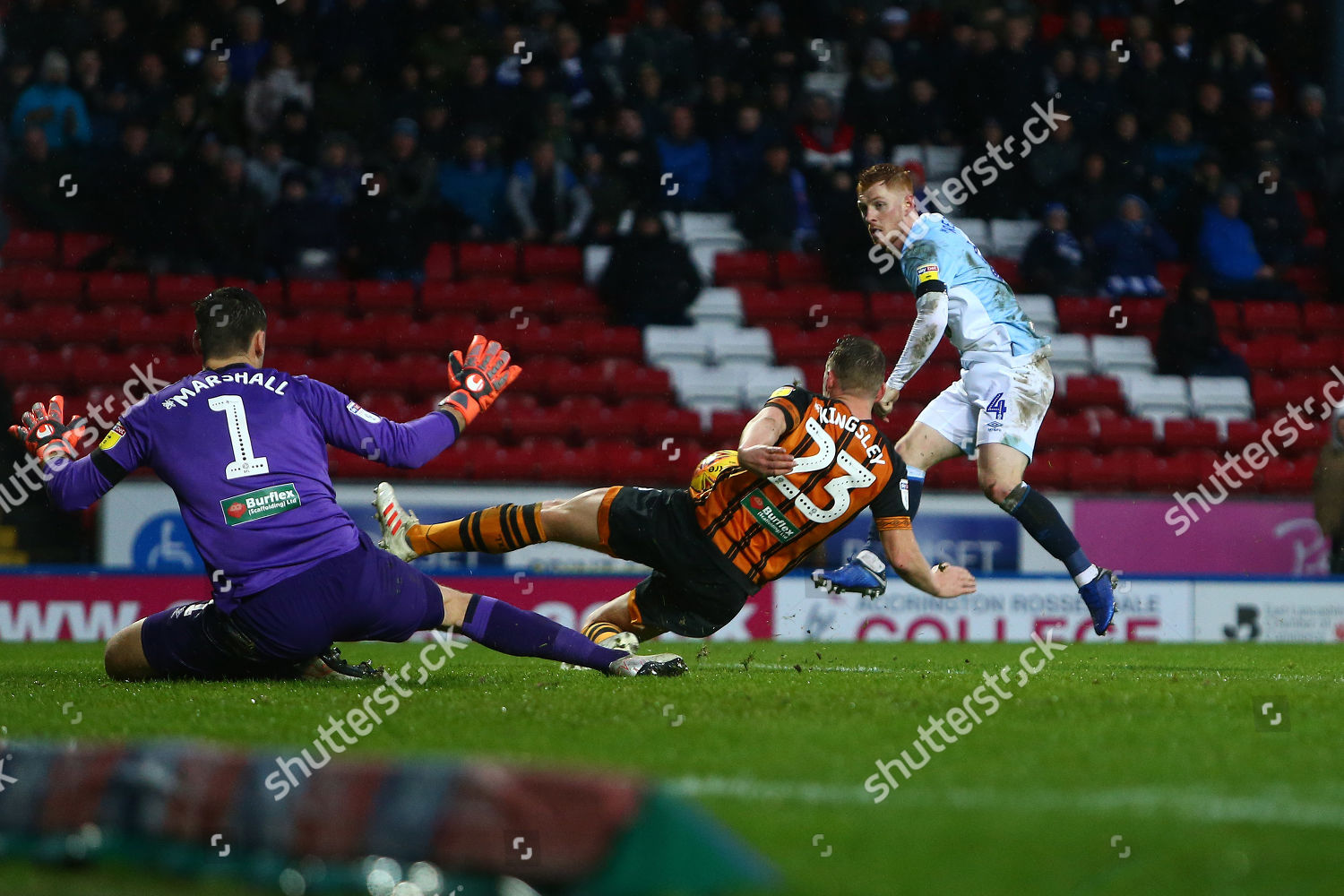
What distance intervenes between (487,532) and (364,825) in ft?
13.5

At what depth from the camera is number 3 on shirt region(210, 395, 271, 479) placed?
5.35m

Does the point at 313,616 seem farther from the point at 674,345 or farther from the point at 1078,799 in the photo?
the point at 674,345

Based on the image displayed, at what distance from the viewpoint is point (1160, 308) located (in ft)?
52.6

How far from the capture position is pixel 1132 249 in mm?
15945

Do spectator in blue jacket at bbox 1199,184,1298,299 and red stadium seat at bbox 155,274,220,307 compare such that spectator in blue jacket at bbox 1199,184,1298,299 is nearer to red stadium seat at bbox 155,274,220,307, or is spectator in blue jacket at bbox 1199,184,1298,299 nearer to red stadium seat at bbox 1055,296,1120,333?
red stadium seat at bbox 1055,296,1120,333

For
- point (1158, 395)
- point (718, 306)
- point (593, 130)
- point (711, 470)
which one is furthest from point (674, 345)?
point (711, 470)

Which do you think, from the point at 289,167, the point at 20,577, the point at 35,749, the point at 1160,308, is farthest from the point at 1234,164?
the point at 35,749

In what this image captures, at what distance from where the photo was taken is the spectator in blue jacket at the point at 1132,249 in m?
15.9

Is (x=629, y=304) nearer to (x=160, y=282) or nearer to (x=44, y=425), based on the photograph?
(x=160, y=282)

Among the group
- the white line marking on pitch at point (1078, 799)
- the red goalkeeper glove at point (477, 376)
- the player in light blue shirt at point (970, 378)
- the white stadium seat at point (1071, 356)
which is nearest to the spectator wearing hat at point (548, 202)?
the white stadium seat at point (1071, 356)

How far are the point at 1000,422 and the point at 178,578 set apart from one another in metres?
6.31

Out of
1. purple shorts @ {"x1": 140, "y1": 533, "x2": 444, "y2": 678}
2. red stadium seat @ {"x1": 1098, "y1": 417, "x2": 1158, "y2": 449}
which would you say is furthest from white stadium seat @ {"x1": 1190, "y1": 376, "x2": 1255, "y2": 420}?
purple shorts @ {"x1": 140, "y1": 533, "x2": 444, "y2": 678}

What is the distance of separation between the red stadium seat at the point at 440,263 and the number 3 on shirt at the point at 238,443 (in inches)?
384

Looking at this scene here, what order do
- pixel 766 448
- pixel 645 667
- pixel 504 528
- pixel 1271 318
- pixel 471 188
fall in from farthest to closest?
pixel 1271 318, pixel 471 188, pixel 504 528, pixel 645 667, pixel 766 448
